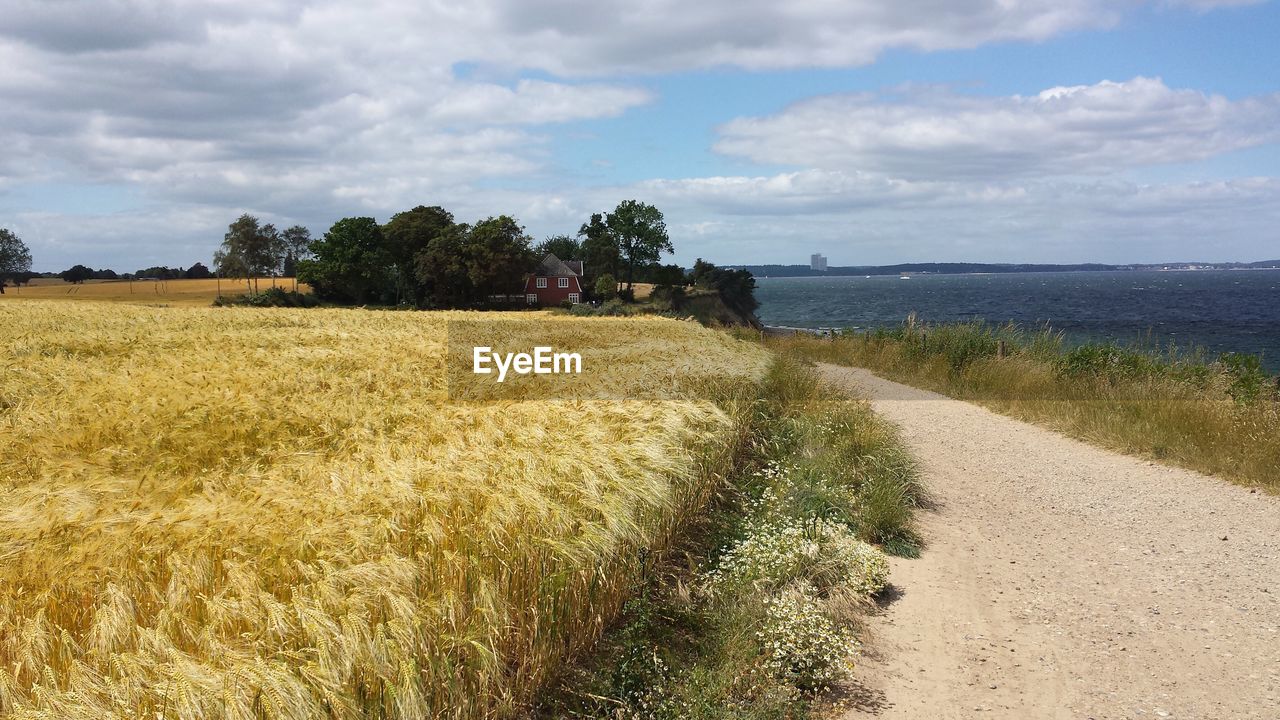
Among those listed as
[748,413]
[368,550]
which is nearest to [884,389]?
[748,413]

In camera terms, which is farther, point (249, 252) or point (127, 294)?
point (249, 252)

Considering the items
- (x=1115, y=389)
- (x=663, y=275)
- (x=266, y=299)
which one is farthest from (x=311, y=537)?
(x=663, y=275)

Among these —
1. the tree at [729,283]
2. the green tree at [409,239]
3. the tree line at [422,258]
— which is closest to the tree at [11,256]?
the tree line at [422,258]

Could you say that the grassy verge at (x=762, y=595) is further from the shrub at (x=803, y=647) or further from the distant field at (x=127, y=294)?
the distant field at (x=127, y=294)

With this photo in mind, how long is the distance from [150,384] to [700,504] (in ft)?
16.6

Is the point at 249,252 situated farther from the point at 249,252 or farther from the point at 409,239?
the point at 409,239

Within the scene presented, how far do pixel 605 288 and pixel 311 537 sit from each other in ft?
214

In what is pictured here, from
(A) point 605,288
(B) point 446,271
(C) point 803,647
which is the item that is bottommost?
(C) point 803,647

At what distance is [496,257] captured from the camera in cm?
5478

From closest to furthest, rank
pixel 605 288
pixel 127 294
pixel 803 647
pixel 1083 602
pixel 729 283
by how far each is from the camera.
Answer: pixel 803 647
pixel 1083 602
pixel 127 294
pixel 605 288
pixel 729 283

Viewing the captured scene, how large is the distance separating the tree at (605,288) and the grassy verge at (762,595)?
2344 inches

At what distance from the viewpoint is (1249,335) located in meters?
55.1

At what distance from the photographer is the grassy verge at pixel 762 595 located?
14.4 ft

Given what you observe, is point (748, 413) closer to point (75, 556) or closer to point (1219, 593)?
point (1219, 593)
